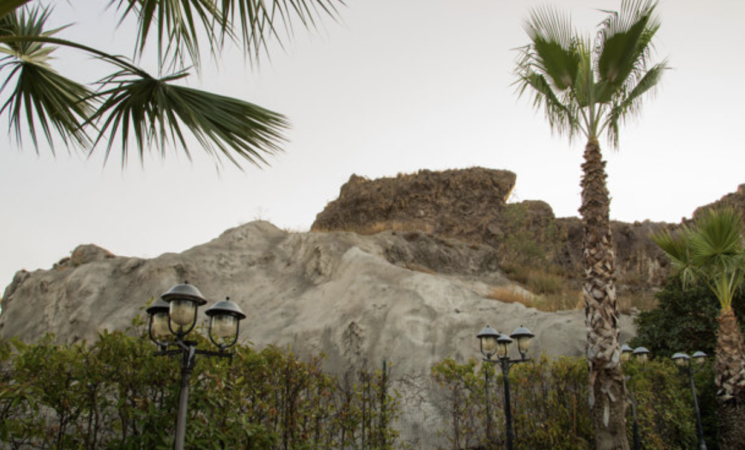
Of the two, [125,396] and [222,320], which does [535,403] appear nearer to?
[222,320]

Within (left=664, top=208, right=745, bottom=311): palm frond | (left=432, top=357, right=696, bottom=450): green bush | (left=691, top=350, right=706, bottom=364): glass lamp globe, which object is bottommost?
(left=432, top=357, right=696, bottom=450): green bush

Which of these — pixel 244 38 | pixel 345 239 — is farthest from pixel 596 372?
pixel 345 239

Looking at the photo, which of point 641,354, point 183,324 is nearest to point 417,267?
point 641,354

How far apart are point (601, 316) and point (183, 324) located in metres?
6.61

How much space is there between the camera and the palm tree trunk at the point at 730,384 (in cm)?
1042

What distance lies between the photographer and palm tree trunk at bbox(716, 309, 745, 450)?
10.4 meters

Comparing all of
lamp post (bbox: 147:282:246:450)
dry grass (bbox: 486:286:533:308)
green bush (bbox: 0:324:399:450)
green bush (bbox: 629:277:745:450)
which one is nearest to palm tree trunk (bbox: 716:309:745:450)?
green bush (bbox: 629:277:745:450)

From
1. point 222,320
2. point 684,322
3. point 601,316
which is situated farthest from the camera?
point 684,322

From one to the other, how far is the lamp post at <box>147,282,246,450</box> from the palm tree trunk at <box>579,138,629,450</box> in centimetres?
596

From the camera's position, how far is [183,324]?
4.36 metres

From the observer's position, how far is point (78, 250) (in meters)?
21.5

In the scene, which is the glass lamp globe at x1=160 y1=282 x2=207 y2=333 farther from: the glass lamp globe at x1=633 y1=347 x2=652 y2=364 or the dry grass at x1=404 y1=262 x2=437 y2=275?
the dry grass at x1=404 y1=262 x2=437 y2=275

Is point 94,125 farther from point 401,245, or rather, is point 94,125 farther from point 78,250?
point 78,250

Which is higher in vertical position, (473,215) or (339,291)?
(473,215)
